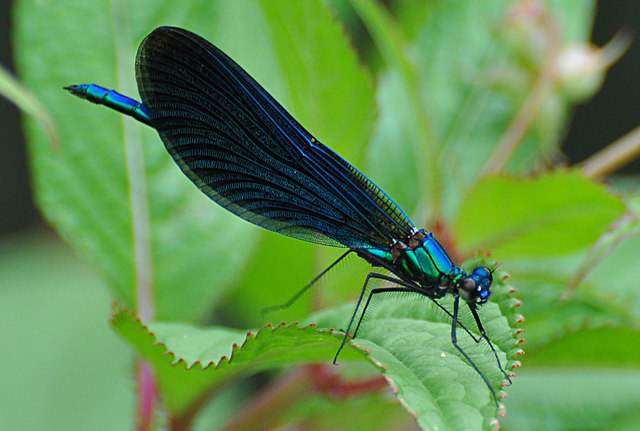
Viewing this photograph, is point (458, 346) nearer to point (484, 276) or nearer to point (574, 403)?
point (484, 276)

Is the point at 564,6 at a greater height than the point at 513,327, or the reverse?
the point at 564,6

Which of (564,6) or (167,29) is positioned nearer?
(167,29)

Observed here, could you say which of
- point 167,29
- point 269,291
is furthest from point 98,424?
point 167,29

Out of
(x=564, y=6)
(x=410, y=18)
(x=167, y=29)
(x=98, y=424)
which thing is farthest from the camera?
(x=98, y=424)

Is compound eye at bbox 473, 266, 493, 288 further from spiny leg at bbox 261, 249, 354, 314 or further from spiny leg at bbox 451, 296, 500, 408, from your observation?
Result: spiny leg at bbox 261, 249, 354, 314

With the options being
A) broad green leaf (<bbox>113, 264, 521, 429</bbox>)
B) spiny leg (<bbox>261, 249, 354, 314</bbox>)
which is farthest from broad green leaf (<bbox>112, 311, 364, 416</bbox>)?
spiny leg (<bbox>261, 249, 354, 314</bbox>)

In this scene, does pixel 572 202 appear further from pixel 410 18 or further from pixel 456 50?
pixel 410 18
